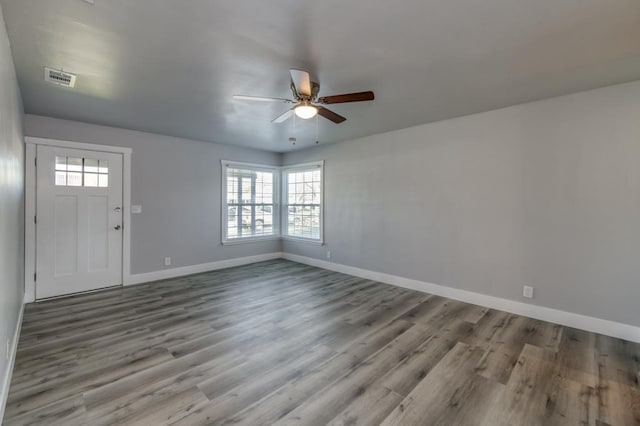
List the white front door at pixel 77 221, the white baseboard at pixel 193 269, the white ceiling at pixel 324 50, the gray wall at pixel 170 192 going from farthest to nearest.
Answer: the white baseboard at pixel 193 269 → the gray wall at pixel 170 192 → the white front door at pixel 77 221 → the white ceiling at pixel 324 50

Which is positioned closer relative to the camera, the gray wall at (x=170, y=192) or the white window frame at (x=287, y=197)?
the gray wall at (x=170, y=192)

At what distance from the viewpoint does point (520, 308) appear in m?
3.43

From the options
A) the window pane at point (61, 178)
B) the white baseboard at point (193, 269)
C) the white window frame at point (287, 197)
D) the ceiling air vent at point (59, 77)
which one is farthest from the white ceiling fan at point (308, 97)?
the white baseboard at point (193, 269)

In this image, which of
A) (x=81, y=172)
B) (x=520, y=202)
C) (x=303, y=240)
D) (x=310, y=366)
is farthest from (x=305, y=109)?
(x=303, y=240)

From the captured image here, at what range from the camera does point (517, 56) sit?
7.63ft

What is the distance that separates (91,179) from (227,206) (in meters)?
2.21

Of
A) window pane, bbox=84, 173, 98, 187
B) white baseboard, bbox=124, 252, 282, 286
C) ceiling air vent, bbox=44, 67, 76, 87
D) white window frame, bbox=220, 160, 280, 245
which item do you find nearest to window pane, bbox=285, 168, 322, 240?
white window frame, bbox=220, 160, 280, 245

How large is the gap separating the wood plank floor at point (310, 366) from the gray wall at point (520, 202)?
0.56 meters

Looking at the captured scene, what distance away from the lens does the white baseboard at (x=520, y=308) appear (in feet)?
9.36

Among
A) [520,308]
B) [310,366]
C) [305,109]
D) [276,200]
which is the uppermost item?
[305,109]

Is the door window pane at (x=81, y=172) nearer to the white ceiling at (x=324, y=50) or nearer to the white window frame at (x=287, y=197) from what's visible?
the white ceiling at (x=324, y=50)

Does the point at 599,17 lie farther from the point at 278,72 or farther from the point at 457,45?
the point at 278,72

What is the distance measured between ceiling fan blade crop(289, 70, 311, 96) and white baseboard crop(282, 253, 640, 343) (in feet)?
10.7

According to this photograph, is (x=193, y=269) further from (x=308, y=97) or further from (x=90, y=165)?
(x=308, y=97)
